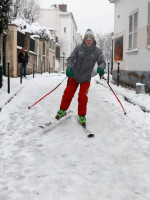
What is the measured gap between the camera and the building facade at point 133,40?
390 inches

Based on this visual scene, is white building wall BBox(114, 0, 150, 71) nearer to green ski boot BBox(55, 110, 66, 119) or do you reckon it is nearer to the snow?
the snow

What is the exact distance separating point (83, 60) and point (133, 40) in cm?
698

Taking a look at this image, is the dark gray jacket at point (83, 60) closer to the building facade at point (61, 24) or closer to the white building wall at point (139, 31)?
the white building wall at point (139, 31)

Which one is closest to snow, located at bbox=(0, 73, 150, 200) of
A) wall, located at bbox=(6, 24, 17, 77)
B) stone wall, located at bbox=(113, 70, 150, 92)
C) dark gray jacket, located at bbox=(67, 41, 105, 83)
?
dark gray jacket, located at bbox=(67, 41, 105, 83)

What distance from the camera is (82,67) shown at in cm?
522

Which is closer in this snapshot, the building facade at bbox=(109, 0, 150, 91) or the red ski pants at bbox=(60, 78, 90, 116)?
the red ski pants at bbox=(60, 78, 90, 116)

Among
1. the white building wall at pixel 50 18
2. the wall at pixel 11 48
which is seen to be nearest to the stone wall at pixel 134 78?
the wall at pixel 11 48

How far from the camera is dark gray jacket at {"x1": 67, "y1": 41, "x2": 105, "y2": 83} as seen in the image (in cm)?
513

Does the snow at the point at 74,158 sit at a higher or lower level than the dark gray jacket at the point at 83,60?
lower

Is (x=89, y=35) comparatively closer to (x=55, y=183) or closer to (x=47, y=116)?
(x=47, y=116)

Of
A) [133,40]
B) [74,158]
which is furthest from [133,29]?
[74,158]

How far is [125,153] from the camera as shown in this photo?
3738mm

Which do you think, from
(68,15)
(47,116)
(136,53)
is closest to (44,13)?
(68,15)

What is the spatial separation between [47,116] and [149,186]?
3.49 meters
